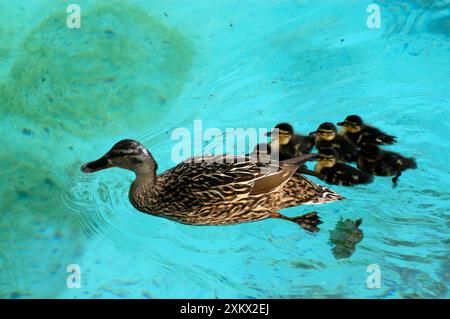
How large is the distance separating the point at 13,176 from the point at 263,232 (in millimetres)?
1314

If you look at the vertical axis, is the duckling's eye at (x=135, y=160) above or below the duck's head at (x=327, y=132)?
below

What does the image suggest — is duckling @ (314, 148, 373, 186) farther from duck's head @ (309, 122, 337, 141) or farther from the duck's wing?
the duck's wing

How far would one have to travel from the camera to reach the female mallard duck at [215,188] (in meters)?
3.36

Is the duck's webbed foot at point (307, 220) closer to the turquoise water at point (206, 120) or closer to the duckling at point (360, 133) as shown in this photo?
the turquoise water at point (206, 120)

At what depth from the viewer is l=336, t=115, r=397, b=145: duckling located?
3738 mm

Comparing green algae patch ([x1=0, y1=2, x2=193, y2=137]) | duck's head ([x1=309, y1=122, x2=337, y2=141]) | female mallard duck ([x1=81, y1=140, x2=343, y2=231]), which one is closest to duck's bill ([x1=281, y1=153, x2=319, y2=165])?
female mallard duck ([x1=81, y1=140, x2=343, y2=231])

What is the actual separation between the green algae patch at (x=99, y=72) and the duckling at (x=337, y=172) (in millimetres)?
1065

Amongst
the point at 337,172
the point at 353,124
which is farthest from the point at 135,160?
the point at 353,124

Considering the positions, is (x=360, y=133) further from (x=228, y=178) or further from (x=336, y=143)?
(x=228, y=178)

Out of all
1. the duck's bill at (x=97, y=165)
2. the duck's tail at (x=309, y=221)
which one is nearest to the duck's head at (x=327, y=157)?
the duck's tail at (x=309, y=221)

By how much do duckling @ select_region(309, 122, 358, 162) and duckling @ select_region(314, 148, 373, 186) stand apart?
7cm

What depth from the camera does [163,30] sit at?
4707mm

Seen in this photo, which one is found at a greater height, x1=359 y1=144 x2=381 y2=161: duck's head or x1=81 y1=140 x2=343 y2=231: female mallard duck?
x1=359 y1=144 x2=381 y2=161: duck's head

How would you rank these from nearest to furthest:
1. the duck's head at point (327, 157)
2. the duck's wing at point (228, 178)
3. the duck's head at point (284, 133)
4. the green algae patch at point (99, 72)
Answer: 1. the duck's wing at point (228, 178)
2. the duck's head at point (327, 157)
3. the duck's head at point (284, 133)
4. the green algae patch at point (99, 72)
